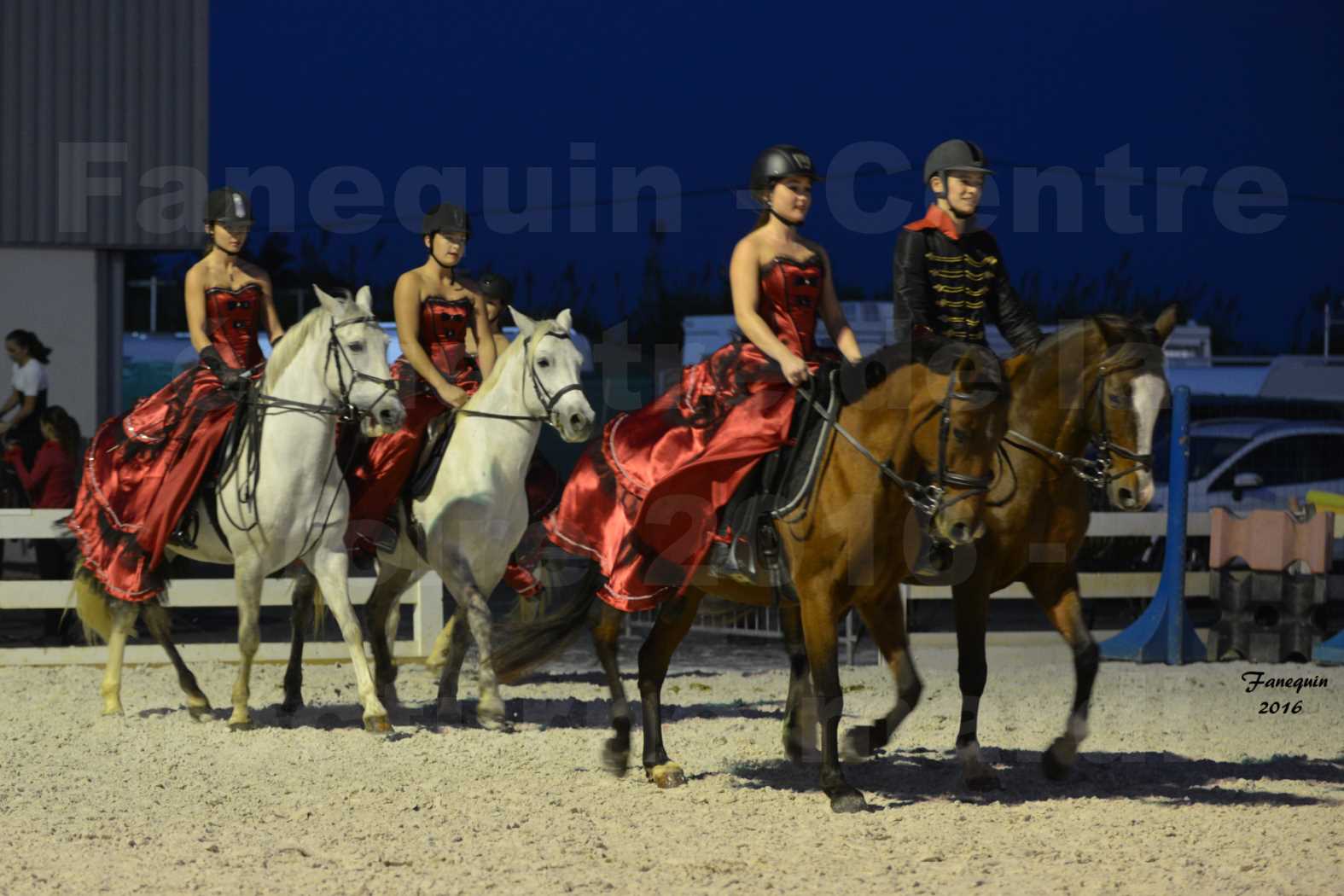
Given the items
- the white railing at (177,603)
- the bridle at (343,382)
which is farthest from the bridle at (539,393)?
the white railing at (177,603)

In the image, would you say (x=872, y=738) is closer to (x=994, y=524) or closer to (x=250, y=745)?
(x=994, y=524)

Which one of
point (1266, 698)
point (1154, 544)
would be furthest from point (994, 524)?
point (1154, 544)

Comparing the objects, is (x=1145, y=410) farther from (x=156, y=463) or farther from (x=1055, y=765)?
(x=156, y=463)

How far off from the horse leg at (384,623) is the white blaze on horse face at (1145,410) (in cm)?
416

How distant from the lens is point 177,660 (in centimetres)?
916

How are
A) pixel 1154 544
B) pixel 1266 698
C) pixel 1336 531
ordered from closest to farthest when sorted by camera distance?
pixel 1266 698
pixel 1336 531
pixel 1154 544

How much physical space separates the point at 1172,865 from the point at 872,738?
1.83m

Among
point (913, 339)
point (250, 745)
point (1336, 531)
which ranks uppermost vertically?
point (913, 339)

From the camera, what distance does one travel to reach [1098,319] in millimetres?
7078

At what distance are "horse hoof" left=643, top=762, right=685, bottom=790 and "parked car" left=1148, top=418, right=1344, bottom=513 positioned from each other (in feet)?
29.6

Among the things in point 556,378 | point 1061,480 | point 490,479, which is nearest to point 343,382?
point 490,479

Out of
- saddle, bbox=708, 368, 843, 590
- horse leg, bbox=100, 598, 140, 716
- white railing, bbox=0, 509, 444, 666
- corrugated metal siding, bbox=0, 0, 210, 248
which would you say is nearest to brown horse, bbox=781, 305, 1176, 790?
saddle, bbox=708, 368, 843, 590

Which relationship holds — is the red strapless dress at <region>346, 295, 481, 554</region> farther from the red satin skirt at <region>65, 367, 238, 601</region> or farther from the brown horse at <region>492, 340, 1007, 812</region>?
the brown horse at <region>492, 340, 1007, 812</region>

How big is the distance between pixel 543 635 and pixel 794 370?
90.1 inches
